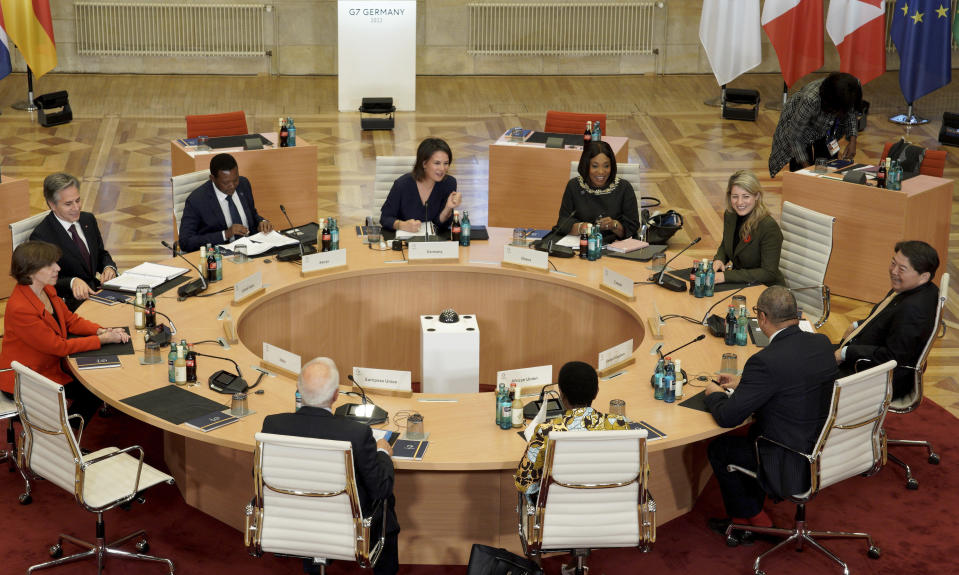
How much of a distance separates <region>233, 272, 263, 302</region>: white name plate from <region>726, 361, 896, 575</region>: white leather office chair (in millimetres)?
2693

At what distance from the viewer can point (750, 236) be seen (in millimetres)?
6449

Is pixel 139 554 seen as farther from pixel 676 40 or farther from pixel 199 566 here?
pixel 676 40

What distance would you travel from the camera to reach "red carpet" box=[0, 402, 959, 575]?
4.94m

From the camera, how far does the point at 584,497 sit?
13.9 ft

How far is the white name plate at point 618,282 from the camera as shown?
6.10 metres

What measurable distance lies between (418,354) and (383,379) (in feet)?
6.05

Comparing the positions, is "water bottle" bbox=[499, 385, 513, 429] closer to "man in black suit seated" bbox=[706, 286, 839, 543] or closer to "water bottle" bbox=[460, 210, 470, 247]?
"man in black suit seated" bbox=[706, 286, 839, 543]

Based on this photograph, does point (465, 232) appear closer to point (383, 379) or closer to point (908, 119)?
point (383, 379)

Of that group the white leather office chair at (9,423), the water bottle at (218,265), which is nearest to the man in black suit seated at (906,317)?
the water bottle at (218,265)

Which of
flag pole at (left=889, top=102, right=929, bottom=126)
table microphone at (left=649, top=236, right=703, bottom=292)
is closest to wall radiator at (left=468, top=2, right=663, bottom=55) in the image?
flag pole at (left=889, top=102, right=929, bottom=126)

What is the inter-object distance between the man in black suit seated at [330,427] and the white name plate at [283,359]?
1.02 metres

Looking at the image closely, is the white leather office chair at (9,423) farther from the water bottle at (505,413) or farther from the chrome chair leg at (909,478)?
the chrome chair leg at (909,478)

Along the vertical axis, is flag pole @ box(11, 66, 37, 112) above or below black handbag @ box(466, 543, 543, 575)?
above

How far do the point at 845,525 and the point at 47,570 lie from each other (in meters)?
3.69
